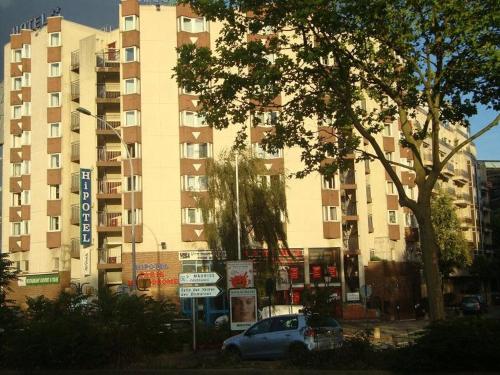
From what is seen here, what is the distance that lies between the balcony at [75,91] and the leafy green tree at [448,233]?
3171 centimetres

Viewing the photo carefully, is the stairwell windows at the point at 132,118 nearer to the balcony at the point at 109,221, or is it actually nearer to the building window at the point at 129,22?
the building window at the point at 129,22

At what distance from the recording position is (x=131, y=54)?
50469 mm

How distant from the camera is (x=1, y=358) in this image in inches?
596

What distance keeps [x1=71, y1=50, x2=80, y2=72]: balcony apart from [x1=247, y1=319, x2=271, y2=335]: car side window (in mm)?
40940

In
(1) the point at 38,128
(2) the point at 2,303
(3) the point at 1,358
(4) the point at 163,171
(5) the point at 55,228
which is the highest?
(1) the point at 38,128

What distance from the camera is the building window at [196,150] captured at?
49.2 metres

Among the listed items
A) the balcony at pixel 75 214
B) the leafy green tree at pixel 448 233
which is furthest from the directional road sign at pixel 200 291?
the leafy green tree at pixel 448 233

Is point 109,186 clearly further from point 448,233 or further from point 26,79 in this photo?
point 448,233

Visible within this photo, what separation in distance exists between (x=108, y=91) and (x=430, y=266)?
145 ft

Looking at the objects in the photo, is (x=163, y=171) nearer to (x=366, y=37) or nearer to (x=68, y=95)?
(x=68, y=95)

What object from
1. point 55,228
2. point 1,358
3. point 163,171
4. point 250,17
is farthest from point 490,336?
point 55,228

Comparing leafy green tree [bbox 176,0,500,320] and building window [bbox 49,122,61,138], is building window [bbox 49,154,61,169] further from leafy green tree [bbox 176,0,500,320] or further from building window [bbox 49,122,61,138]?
leafy green tree [bbox 176,0,500,320]

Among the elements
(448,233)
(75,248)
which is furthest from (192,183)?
(448,233)

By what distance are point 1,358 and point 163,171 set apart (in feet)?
111
